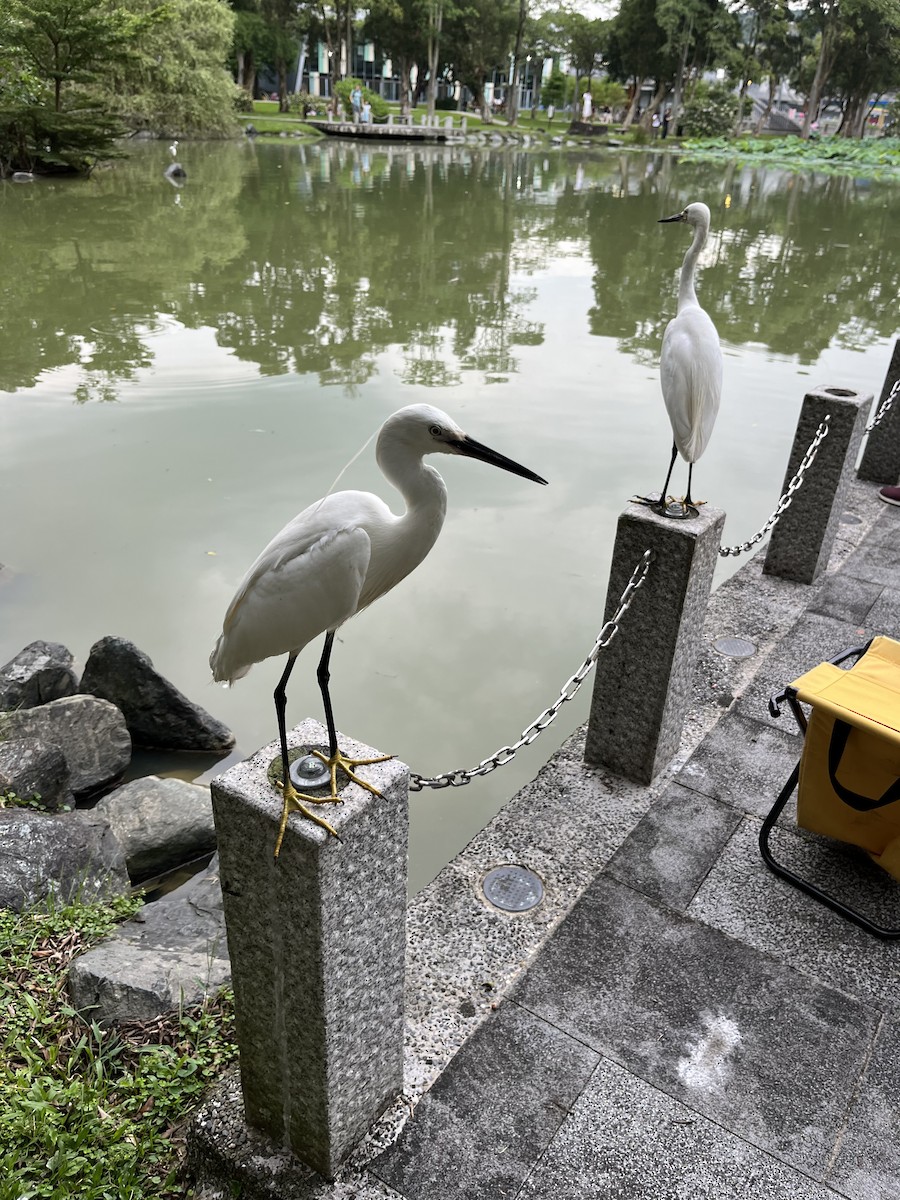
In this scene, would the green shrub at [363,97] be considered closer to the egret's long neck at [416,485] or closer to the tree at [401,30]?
the tree at [401,30]

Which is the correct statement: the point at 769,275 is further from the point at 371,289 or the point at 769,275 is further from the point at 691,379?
the point at 691,379

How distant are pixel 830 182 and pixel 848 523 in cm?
3035

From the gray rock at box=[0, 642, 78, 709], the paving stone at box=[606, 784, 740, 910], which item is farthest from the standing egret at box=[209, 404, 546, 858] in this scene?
the gray rock at box=[0, 642, 78, 709]

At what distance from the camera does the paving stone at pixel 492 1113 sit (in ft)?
6.03

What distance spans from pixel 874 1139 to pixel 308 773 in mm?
1628

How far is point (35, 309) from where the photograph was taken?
10.2 meters

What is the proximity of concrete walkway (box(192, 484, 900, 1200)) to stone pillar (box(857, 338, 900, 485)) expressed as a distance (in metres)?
3.39

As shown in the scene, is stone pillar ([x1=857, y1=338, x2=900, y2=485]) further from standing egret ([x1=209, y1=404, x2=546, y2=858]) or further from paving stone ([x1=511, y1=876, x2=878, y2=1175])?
standing egret ([x1=209, y1=404, x2=546, y2=858])

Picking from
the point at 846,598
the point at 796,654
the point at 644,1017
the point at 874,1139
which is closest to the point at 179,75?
the point at 846,598

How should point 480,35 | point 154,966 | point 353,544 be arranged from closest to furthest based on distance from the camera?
point 353,544
point 154,966
point 480,35

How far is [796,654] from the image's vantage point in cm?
388

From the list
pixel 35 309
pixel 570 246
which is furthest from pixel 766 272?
pixel 35 309

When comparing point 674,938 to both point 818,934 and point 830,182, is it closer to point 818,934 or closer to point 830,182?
point 818,934

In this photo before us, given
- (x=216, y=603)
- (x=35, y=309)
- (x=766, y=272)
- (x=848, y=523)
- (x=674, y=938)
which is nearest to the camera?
(x=674, y=938)
